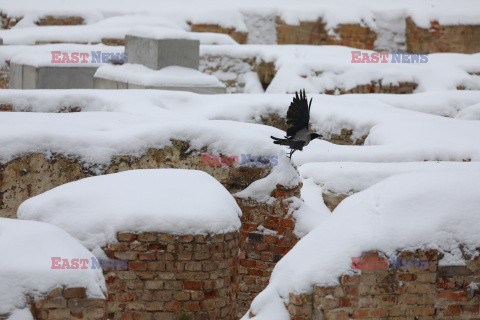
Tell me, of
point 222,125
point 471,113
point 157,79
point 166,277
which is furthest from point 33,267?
point 471,113

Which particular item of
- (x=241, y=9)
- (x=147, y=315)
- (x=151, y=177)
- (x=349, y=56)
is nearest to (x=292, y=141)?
(x=151, y=177)

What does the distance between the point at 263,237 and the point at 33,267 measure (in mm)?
3162

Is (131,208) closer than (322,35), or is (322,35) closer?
(131,208)

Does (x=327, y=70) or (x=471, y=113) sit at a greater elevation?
(x=327, y=70)

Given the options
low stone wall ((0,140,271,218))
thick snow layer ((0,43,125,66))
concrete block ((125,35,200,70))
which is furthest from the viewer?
thick snow layer ((0,43,125,66))

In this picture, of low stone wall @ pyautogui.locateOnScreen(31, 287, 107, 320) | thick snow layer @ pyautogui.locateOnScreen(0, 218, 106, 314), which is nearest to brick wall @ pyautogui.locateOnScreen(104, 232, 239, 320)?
thick snow layer @ pyautogui.locateOnScreen(0, 218, 106, 314)

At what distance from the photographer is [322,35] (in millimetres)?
19375

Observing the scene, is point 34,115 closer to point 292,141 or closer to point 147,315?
point 292,141

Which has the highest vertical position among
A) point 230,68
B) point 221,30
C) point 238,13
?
point 238,13

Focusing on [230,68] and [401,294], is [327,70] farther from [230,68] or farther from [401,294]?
[401,294]

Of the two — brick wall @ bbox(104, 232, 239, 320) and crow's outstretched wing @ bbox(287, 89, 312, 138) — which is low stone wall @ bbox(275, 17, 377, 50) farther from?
brick wall @ bbox(104, 232, 239, 320)

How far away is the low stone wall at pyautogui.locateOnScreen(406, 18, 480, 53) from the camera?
61.8 ft

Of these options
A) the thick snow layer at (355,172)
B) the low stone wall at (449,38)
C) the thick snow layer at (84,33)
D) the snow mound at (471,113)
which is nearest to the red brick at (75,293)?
the thick snow layer at (355,172)

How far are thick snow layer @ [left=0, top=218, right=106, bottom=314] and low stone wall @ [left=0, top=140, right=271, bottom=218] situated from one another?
2359 millimetres
